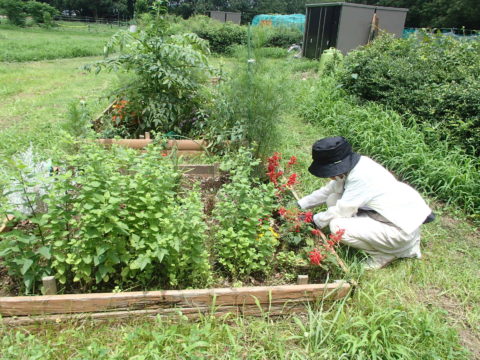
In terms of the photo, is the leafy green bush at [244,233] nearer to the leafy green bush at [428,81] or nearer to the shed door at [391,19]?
the leafy green bush at [428,81]

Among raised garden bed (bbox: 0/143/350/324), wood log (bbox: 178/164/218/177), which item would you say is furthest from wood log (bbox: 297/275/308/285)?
wood log (bbox: 178/164/218/177)

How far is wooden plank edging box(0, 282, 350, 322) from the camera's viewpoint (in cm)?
210

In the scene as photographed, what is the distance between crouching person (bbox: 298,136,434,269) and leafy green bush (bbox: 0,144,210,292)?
1131mm

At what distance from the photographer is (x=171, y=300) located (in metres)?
2.21

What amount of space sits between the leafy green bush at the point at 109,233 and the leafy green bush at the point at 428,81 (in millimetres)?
3943

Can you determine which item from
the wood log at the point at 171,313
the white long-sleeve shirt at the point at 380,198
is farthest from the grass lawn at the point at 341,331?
the white long-sleeve shirt at the point at 380,198

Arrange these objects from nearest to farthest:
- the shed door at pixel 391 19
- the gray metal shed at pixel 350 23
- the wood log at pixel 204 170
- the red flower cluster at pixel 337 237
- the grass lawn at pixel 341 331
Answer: the grass lawn at pixel 341 331 → the red flower cluster at pixel 337 237 → the wood log at pixel 204 170 → the gray metal shed at pixel 350 23 → the shed door at pixel 391 19

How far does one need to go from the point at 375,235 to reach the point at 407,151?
94.1 inches

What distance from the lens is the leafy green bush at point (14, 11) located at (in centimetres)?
2811

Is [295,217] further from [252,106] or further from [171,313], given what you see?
[252,106]

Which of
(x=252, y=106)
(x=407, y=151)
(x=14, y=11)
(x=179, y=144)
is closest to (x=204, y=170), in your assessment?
(x=179, y=144)

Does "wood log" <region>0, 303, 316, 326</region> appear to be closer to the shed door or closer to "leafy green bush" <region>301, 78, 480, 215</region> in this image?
"leafy green bush" <region>301, 78, 480, 215</region>

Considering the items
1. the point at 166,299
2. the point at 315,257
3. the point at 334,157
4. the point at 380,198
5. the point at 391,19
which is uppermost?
the point at 391,19

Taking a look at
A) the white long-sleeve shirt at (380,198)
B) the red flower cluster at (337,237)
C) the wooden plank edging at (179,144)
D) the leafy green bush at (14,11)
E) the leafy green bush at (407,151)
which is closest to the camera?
the red flower cluster at (337,237)
